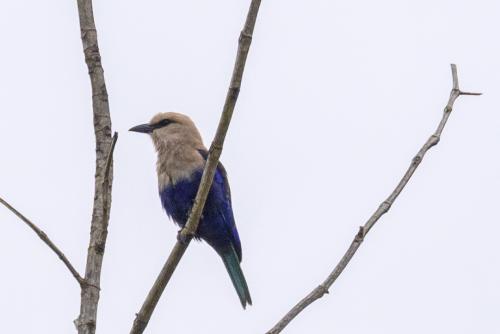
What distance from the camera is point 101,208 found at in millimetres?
3473

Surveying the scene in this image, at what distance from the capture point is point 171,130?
6961mm

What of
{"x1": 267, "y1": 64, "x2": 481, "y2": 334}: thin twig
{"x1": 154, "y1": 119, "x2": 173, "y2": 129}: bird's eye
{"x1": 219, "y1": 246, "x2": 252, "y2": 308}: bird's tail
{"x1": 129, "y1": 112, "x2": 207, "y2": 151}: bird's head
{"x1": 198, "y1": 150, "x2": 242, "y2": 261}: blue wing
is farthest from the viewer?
{"x1": 154, "y1": 119, "x2": 173, "y2": 129}: bird's eye

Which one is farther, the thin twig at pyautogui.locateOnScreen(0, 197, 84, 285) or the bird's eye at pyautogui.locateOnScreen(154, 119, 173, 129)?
the bird's eye at pyautogui.locateOnScreen(154, 119, 173, 129)

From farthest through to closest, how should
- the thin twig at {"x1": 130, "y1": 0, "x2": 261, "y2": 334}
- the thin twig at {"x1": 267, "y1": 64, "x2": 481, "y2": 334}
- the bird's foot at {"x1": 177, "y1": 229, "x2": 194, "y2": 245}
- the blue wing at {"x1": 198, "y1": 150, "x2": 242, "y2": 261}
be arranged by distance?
the blue wing at {"x1": 198, "y1": 150, "x2": 242, "y2": 261}, the bird's foot at {"x1": 177, "y1": 229, "x2": 194, "y2": 245}, the thin twig at {"x1": 130, "y1": 0, "x2": 261, "y2": 334}, the thin twig at {"x1": 267, "y1": 64, "x2": 481, "y2": 334}

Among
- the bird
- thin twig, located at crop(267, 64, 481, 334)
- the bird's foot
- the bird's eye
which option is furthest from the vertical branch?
the bird's eye

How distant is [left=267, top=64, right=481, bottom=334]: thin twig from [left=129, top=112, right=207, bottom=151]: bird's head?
11.7 feet

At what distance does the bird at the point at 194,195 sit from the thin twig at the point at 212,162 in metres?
2.73

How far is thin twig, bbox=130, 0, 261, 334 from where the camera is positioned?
307cm

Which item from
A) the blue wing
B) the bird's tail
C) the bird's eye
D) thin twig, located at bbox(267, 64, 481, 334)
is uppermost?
the bird's eye

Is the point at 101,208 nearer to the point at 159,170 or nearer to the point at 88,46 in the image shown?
the point at 88,46

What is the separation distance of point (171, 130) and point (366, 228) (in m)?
4.02

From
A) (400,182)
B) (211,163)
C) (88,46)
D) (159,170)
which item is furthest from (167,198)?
(400,182)

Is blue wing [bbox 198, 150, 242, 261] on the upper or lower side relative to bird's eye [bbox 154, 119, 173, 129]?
lower

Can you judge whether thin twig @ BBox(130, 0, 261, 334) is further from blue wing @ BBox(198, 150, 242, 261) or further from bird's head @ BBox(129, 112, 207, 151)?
bird's head @ BBox(129, 112, 207, 151)
